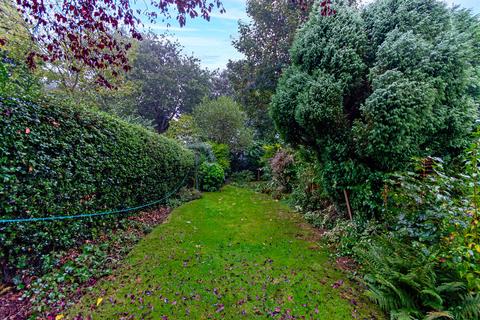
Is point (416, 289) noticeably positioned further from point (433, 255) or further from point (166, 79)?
point (166, 79)

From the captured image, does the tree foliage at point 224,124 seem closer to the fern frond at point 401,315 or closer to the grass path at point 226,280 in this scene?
the grass path at point 226,280

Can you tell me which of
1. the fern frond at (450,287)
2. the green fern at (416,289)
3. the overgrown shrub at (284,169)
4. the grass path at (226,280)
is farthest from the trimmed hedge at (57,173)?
the overgrown shrub at (284,169)

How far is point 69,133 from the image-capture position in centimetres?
311

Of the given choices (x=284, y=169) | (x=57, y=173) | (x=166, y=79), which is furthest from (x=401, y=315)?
(x=166, y=79)

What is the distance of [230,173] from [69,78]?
8600mm

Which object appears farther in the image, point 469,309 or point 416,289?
point 416,289

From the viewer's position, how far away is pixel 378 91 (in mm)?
3363

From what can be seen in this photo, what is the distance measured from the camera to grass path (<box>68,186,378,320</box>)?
2.31m

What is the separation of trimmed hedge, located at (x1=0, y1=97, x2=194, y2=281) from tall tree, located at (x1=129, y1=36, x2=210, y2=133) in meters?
14.8

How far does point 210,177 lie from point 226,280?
687cm

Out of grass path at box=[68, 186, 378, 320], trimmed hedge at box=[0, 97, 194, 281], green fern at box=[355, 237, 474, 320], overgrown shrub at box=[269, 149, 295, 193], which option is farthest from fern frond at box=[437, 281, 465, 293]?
overgrown shrub at box=[269, 149, 295, 193]

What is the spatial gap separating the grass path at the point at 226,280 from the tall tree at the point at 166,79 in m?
16.1

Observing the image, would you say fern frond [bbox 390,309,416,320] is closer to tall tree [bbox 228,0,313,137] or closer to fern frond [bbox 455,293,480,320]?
fern frond [bbox 455,293,480,320]

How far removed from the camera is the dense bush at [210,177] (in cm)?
958
